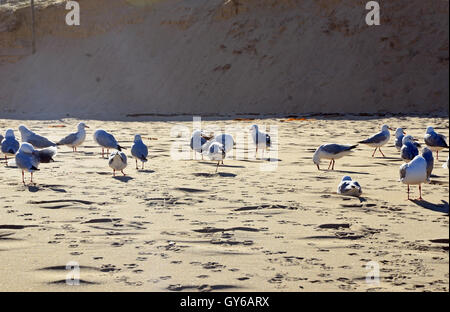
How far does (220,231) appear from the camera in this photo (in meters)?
5.71

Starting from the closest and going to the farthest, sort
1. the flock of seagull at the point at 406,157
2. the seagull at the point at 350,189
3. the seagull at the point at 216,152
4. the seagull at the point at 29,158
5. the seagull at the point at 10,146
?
1. the flock of seagull at the point at 406,157
2. the seagull at the point at 350,189
3. the seagull at the point at 29,158
4. the seagull at the point at 216,152
5. the seagull at the point at 10,146

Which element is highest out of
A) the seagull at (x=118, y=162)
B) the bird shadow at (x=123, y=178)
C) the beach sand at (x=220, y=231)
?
the seagull at (x=118, y=162)

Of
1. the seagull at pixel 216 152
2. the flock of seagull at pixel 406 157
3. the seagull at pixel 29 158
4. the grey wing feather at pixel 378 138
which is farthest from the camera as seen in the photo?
the grey wing feather at pixel 378 138

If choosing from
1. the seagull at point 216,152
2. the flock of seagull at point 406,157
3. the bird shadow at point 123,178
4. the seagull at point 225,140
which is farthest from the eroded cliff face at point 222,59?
the bird shadow at point 123,178

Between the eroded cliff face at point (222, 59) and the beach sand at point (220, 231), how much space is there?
21072mm

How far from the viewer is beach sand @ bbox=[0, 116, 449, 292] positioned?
4.27 meters

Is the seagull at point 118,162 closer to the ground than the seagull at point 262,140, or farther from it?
closer to the ground

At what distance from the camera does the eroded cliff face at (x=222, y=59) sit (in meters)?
30.1

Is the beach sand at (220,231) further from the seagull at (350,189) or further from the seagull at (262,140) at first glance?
the seagull at (262,140)

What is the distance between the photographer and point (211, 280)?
4223 mm

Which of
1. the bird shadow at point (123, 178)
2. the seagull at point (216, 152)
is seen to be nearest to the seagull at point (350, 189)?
the seagull at point (216, 152)

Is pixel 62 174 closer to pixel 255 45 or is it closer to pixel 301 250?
pixel 301 250

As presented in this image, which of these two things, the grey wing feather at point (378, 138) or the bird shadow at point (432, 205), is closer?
the bird shadow at point (432, 205)

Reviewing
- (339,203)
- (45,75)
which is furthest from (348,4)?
(339,203)
